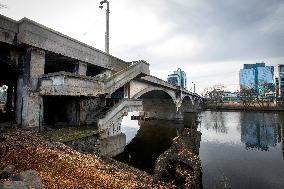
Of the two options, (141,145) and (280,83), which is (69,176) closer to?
(141,145)

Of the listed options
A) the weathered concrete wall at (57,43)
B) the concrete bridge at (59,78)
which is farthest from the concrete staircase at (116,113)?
the weathered concrete wall at (57,43)

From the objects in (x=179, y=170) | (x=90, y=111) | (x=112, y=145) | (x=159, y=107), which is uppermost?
(x=159, y=107)

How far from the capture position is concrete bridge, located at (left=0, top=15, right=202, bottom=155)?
13.6 metres

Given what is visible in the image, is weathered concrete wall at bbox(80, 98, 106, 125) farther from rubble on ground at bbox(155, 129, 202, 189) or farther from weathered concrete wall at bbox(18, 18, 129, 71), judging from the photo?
rubble on ground at bbox(155, 129, 202, 189)

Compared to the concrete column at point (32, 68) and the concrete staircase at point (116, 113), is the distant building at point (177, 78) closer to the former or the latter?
the concrete staircase at point (116, 113)

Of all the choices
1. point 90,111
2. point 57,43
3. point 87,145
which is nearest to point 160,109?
point 90,111

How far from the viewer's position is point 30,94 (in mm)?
13805

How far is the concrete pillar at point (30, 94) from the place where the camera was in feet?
44.9

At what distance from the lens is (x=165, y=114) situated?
44.5 m

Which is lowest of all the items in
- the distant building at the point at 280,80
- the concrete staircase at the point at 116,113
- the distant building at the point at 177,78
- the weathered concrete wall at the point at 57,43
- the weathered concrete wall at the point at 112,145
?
the weathered concrete wall at the point at 112,145

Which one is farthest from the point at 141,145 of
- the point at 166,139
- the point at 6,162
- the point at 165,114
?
the point at 165,114

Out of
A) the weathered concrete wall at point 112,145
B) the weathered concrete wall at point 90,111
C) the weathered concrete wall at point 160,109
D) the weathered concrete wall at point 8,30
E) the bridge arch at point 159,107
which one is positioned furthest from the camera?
the weathered concrete wall at point 160,109

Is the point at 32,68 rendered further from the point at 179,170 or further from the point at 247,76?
the point at 247,76

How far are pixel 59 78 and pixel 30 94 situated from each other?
2147 millimetres
